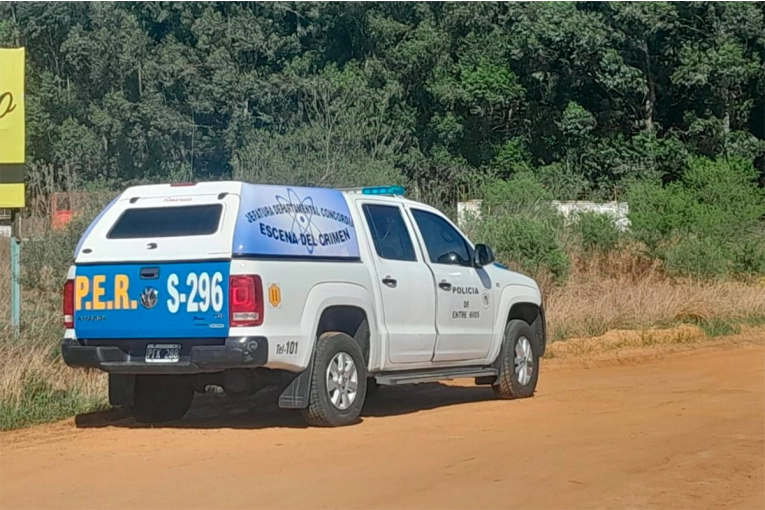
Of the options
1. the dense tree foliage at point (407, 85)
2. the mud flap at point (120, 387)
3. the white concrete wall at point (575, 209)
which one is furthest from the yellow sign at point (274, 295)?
the dense tree foliage at point (407, 85)

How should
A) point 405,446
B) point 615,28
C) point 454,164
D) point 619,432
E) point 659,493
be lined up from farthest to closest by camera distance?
point 454,164, point 615,28, point 619,432, point 405,446, point 659,493

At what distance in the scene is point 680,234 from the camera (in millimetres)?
26359

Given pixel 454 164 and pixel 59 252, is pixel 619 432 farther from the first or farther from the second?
pixel 454 164

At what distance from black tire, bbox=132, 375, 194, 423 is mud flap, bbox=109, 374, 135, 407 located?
5.3 inches

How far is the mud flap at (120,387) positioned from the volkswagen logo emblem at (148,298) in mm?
934

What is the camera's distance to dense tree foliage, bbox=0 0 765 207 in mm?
45781

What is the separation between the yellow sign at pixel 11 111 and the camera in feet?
47.5

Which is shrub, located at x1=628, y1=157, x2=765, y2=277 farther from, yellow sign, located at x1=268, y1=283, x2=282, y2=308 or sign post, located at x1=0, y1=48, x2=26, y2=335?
yellow sign, located at x1=268, y1=283, x2=282, y2=308

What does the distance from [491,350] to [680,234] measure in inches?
594

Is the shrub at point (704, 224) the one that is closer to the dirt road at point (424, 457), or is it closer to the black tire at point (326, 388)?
the dirt road at point (424, 457)

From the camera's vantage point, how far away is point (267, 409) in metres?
11.7

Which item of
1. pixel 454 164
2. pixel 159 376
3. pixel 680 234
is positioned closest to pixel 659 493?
pixel 159 376

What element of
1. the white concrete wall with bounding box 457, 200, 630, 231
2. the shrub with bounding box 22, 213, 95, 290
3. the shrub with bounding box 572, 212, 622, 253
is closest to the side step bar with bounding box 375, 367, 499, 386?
the shrub with bounding box 22, 213, 95, 290

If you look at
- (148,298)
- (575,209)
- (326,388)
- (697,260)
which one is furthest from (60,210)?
(575,209)
